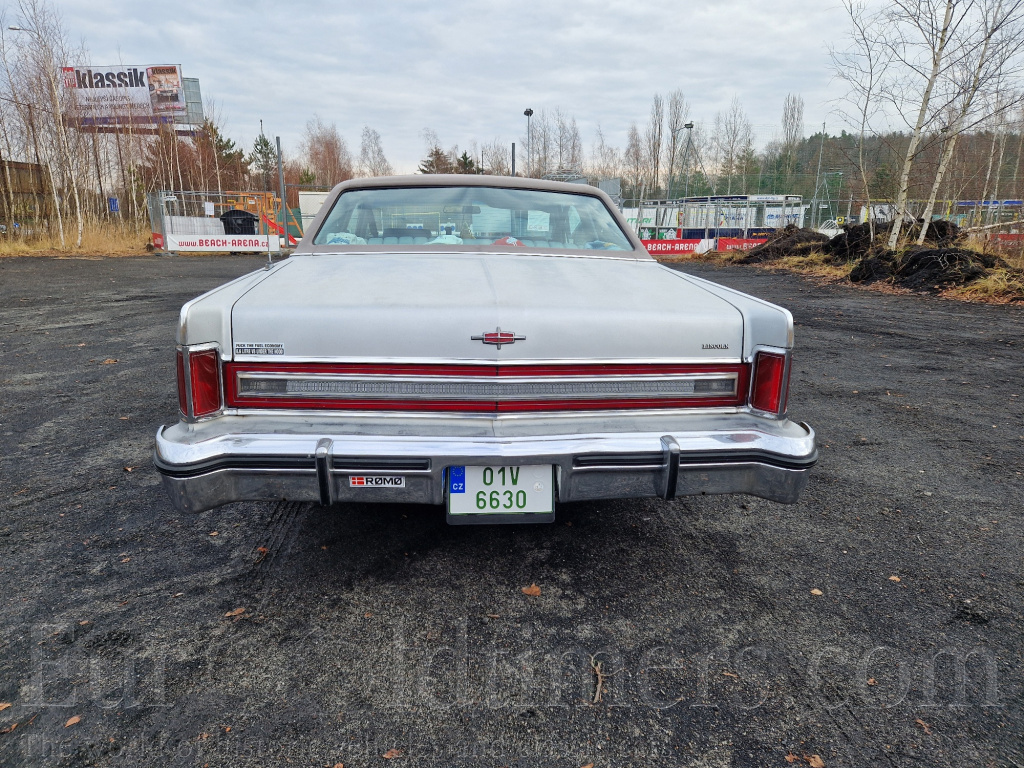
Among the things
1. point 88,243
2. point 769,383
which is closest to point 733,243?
point 769,383

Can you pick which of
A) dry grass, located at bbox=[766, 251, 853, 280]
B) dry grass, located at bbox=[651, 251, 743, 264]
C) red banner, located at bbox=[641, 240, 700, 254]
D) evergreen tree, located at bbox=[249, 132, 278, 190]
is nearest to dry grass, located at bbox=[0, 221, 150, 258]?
dry grass, located at bbox=[651, 251, 743, 264]

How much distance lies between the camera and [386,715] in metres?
1.85

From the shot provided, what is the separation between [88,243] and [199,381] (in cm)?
2687

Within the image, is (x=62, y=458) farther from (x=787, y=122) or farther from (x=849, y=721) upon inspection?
(x=787, y=122)

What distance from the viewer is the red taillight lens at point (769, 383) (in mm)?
2355

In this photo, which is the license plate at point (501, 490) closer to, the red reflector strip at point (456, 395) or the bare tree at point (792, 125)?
the red reflector strip at point (456, 395)

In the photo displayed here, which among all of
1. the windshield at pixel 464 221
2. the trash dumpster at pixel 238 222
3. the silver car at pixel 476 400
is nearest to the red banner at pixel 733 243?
the trash dumpster at pixel 238 222

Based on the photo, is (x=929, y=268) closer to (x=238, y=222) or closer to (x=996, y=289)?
(x=996, y=289)

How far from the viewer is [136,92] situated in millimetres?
33656

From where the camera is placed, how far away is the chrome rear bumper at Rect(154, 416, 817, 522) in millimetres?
2117

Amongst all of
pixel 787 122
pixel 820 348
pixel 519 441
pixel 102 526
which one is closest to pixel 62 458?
pixel 102 526

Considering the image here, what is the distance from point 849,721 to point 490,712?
1.07 meters

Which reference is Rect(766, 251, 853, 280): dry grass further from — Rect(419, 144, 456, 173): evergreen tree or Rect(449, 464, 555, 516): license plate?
Rect(419, 144, 456, 173): evergreen tree

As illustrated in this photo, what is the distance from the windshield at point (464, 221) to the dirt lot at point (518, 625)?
1.53 meters
